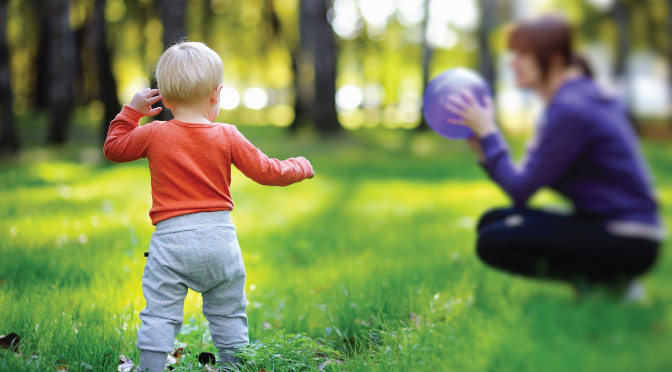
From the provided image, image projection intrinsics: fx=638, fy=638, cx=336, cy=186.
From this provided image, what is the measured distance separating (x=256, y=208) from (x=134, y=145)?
4965 millimetres

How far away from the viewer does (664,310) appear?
9.48 ft

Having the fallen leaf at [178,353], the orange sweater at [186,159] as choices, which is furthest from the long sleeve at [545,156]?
the fallen leaf at [178,353]

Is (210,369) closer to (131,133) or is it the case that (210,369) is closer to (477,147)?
(131,133)

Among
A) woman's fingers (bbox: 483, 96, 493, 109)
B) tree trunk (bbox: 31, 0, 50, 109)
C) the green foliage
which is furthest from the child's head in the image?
tree trunk (bbox: 31, 0, 50, 109)

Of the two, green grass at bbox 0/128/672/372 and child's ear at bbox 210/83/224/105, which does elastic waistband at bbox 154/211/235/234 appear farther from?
green grass at bbox 0/128/672/372

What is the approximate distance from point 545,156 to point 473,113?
1.93ft

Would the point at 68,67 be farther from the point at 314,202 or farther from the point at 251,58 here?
the point at 251,58

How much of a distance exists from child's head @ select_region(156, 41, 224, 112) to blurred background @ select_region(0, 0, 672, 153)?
209 centimetres

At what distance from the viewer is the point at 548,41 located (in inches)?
131

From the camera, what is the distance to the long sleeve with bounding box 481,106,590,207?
316 cm

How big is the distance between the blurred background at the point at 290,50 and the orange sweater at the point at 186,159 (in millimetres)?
1981

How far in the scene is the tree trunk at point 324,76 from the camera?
56.4 ft

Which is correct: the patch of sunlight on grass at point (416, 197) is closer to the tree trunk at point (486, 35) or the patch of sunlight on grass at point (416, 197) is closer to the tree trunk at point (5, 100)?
the tree trunk at point (5, 100)

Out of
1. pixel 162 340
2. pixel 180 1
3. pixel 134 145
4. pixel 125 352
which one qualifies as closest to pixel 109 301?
pixel 125 352
